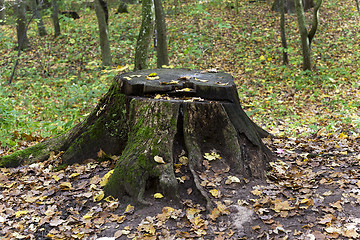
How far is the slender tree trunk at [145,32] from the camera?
8336mm

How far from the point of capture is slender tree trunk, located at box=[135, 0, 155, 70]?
8.34m

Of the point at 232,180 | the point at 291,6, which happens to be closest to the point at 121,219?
the point at 232,180

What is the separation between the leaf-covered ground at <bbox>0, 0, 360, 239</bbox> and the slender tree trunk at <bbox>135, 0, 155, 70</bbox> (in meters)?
0.49

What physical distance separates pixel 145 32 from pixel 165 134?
5317 millimetres

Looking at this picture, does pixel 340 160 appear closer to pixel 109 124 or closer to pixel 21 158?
pixel 109 124

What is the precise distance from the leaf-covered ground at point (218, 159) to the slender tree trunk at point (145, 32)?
0.49 meters

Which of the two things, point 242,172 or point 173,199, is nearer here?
point 173,199

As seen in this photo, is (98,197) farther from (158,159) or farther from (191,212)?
(191,212)

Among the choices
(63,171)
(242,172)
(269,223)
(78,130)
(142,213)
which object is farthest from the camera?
(78,130)

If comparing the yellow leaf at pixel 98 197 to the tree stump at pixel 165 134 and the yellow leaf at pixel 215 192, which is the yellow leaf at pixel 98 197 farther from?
the yellow leaf at pixel 215 192

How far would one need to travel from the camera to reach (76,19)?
2116 cm

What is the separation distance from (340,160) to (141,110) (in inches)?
116

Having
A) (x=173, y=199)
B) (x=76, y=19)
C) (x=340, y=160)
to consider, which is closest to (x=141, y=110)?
(x=173, y=199)

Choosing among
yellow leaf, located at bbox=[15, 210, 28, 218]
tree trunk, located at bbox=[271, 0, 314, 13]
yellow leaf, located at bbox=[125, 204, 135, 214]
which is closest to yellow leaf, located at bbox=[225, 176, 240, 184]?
yellow leaf, located at bbox=[125, 204, 135, 214]
